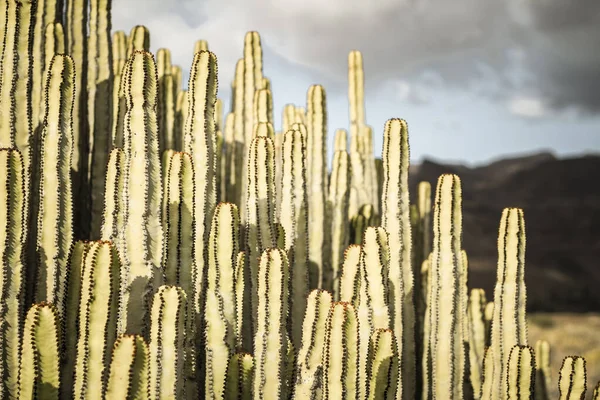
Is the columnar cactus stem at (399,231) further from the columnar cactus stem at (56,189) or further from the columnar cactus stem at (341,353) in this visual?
the columnar cactus stem at (56,189)

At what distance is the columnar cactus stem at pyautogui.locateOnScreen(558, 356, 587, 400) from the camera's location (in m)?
2.66

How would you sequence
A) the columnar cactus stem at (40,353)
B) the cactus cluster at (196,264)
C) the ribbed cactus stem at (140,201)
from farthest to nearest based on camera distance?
the ribbed cactus stem at (140,201) < the cactus cluster at (196,264) < the columnar cactus stem at (40,353)

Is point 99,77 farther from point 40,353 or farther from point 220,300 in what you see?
point 40,353

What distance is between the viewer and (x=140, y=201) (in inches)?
84.4

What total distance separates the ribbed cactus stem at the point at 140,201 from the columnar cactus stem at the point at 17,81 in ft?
2.26

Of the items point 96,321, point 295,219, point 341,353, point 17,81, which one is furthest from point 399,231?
point 17,81

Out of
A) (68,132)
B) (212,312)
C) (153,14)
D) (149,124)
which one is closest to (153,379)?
(212,312)

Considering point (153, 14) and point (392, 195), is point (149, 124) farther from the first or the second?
point (153, 14)

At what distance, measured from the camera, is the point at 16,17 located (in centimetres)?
262

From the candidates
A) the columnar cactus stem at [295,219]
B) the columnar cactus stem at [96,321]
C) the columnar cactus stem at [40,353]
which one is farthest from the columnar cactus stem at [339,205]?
the columnar cactus stem at [40,353]

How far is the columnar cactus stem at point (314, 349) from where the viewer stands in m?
2.19

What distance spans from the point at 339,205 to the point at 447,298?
1.02m

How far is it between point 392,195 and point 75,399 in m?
1.80

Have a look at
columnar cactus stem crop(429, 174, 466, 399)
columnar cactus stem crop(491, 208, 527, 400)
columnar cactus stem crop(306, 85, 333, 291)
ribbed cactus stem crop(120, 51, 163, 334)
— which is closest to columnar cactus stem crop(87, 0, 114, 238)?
ribbed cactus stem crop(120, 51, 163, 334)
